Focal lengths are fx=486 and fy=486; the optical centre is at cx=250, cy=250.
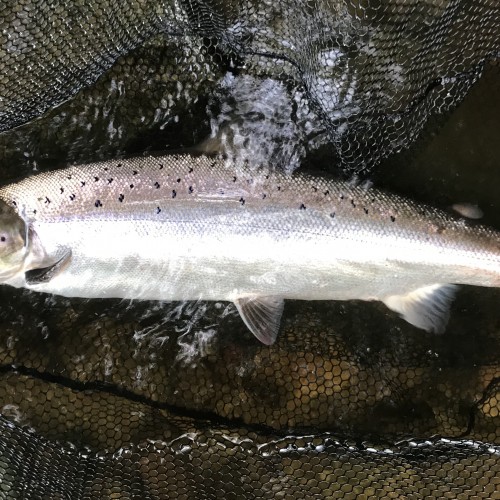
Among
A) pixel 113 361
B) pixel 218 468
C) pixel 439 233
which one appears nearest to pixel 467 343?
pixel 439 233

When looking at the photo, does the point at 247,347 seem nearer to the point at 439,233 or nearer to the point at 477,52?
the point at 439,233

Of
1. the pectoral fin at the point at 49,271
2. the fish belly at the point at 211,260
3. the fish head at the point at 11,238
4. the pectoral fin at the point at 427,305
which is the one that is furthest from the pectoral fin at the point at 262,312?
the fish head at the point at 11,238

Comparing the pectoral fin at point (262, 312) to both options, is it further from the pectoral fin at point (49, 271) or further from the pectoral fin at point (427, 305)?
the pectoral fin at point (49, 271)

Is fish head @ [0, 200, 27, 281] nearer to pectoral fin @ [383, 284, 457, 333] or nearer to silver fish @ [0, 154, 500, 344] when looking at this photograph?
silver fish @ [0, 154, 500, 344]

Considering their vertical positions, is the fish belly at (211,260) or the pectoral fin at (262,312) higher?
the fish belly at (211,260)

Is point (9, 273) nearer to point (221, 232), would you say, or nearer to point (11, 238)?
point (11, 238)

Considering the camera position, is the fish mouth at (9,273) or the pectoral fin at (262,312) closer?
the fish mouth at (9,273)
